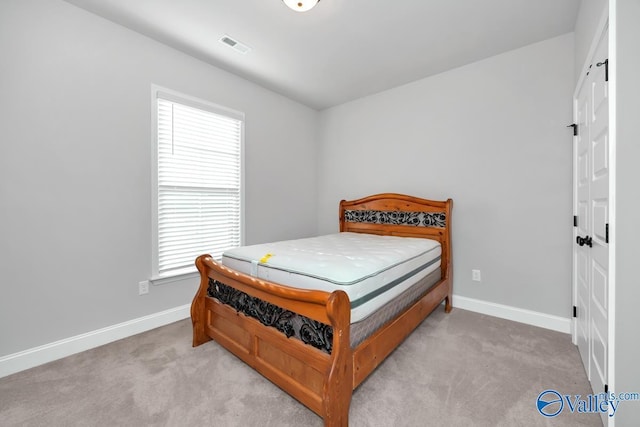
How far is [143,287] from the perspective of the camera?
2.54 meters

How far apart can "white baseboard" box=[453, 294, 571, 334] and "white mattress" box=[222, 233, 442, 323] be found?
91cm

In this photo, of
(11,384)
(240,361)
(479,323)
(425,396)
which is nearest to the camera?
(425,396)

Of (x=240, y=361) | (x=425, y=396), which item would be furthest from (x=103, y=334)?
(x=425, y=396)

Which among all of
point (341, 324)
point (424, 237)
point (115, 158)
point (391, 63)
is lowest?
point (341, 324)

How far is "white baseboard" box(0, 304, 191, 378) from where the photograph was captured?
1890 millimetres

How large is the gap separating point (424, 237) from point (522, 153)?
129cm

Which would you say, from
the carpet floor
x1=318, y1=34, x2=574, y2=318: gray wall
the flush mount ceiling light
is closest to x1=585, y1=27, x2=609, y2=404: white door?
the carpet floor

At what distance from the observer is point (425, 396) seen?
64.8 inches

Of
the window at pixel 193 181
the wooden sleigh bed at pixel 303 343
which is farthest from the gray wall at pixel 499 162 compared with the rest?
the window at pixel 193 181

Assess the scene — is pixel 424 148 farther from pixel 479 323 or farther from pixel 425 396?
pixel 425 396

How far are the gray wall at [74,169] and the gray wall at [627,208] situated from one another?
3228mm

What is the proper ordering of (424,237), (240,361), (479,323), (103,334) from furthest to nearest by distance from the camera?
(424,237) < (479,323) < (103,334) < (240,361)

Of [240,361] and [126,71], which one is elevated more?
[126,71]

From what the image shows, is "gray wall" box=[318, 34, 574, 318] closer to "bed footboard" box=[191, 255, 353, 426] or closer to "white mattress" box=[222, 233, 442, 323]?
"white mattress" box=[222, 233, 442, 323]
